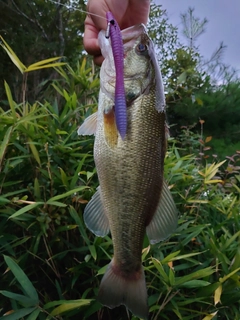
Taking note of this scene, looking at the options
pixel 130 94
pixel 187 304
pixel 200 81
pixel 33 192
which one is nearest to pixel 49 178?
pixel 33 192

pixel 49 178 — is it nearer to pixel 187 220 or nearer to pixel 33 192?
pixel 33 192

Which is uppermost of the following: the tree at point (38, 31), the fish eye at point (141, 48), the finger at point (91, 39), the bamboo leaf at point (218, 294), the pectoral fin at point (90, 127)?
the tree at point (38, 31)

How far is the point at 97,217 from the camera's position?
116 centimetres

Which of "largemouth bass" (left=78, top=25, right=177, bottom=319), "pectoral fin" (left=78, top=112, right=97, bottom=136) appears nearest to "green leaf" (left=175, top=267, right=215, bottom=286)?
"largemouth bass" (left=78, top=25, right=177, bottom=319)

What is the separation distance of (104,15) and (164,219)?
545 mm

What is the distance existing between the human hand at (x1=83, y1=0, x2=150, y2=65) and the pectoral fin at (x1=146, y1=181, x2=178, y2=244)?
0.46 m

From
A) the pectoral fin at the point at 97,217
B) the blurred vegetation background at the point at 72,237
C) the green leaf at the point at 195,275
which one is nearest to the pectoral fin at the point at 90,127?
the pectoral fin at the point at 97,217

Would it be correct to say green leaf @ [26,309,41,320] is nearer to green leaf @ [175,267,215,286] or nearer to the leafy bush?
the leafy bush

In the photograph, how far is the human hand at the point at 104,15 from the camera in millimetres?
1189

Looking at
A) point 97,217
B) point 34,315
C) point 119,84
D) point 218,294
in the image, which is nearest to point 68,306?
point 34,315

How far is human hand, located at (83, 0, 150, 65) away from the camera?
1.19 metres

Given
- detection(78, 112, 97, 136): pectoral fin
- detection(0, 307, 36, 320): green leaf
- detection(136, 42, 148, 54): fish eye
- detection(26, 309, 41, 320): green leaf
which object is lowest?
detection(26, 309, 41, 320): green leaf

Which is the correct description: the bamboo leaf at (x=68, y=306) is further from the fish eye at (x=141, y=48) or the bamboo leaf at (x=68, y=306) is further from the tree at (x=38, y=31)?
the tree at (x=38, y=31)

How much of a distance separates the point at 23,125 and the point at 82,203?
433mm
